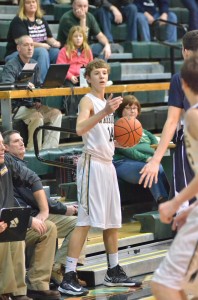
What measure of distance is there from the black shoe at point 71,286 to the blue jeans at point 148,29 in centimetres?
704

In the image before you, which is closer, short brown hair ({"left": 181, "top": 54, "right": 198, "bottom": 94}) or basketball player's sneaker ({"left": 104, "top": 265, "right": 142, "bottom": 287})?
short brown hair ({"left": 181, "top": 54, "right": 198, "bottom": 94})

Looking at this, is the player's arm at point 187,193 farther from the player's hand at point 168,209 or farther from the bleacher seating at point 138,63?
the bleacher seating at point 138,63

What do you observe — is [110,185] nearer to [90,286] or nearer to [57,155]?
[90,286]

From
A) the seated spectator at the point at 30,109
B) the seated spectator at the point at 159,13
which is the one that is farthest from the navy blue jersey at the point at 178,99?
the seated spectator at the point at 159,13

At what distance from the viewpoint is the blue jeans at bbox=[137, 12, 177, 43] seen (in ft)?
46.1

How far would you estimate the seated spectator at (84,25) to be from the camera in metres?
12.0

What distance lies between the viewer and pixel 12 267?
7.08m

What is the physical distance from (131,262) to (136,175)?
119 cm

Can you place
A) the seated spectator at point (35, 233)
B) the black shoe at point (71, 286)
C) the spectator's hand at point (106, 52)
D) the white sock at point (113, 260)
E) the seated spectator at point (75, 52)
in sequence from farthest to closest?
the spectator's hand at point (106, 52) < the seated spectator at point (75, 52) < the white sock at point (113, 260) < the black shoe at point (71, 286) < the seated spectator at point (35, 233)

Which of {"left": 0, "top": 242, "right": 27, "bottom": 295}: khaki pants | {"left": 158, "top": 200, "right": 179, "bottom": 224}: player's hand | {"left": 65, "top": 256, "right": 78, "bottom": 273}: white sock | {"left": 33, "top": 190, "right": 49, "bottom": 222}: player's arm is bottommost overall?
{"left": 65, "top": 256, "right": 78, "bottom": 273}: white sock

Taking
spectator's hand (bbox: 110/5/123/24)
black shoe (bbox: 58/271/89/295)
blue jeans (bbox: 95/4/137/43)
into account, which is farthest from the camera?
spectator's hand (bbox: 110/5/123/24)

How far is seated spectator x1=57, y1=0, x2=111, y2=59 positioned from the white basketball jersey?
175 inches

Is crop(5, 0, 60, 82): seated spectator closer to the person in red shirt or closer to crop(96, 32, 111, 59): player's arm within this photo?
the person in red shirt

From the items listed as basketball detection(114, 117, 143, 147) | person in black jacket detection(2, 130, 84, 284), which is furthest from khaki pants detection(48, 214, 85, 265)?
basketball detection(114, 117, 143, 147)
